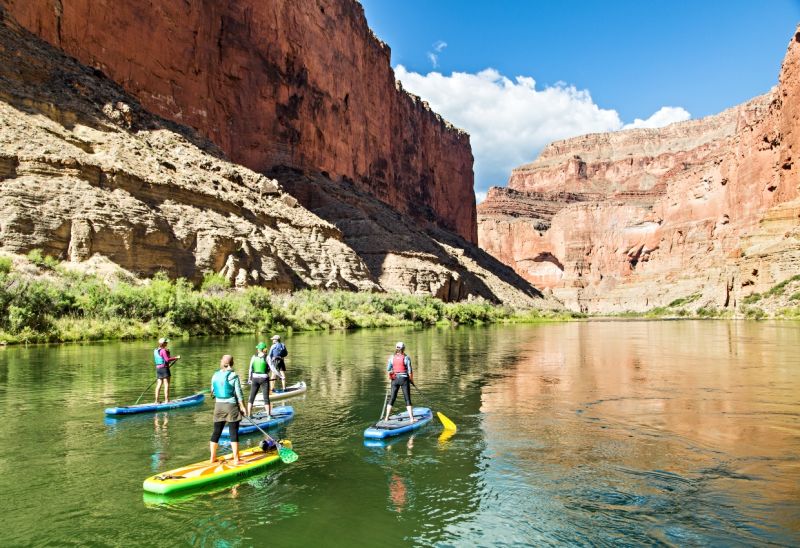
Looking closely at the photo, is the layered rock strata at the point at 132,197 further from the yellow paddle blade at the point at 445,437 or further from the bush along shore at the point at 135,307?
the yellow paddle blade at the point at 445,437

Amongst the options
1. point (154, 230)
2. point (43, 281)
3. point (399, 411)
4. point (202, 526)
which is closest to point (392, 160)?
point (154, 230)

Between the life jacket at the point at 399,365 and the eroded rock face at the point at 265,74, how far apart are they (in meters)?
46.2

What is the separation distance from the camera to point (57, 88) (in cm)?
4250

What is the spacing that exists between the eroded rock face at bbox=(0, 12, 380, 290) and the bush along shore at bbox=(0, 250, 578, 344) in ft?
5.62

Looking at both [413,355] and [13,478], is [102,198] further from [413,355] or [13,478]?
[13,478]

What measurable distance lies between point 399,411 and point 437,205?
108021 millimetres

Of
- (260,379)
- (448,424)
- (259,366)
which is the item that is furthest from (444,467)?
(259,366)

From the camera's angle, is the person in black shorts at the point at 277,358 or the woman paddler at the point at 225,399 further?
the person in black shorts at the point at 277,358

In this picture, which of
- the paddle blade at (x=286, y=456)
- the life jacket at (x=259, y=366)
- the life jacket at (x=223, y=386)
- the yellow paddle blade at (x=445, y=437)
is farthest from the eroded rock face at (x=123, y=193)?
the yellow paddle blade at (x=445, y=437)

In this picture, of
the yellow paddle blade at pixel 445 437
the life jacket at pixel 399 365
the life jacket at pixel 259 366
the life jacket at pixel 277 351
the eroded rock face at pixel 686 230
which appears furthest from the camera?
the eroded rock face at pixel 686 230

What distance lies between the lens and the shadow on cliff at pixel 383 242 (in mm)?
64812

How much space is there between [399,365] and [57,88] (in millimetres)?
40261

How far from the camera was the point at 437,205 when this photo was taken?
121000 millimetres

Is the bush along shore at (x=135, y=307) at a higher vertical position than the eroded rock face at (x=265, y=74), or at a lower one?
lower
